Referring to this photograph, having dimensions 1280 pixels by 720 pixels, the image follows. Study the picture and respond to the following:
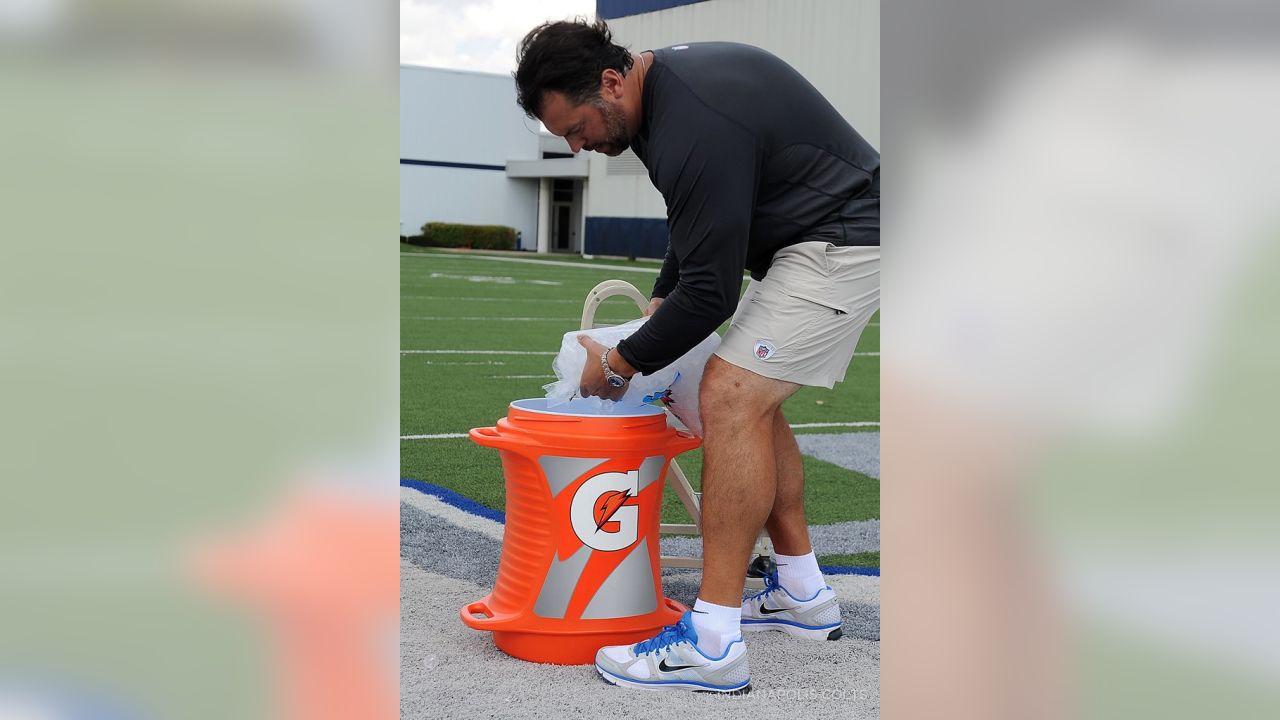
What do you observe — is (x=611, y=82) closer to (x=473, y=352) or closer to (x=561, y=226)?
(x=473, y=352)

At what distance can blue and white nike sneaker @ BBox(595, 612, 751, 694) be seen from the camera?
263 cm

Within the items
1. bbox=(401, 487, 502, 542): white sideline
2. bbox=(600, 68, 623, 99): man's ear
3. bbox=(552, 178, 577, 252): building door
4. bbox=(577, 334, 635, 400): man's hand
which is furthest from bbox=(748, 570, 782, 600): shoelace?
bbox=(552, 178, 577, 252): building door

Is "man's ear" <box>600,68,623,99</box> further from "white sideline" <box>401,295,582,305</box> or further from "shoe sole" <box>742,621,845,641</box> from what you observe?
"white sideline" <box>401,295,582,305</box>

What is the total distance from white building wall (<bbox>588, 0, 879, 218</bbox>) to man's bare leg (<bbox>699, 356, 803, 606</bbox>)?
68.3 ft

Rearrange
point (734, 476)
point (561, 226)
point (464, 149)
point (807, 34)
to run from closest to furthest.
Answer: point (734, 476) → point (807, 34) → point (464, 149) → point (561, 226)

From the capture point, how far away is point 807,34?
88.9 ft

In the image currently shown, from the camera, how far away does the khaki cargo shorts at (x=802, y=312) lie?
2.74 meters

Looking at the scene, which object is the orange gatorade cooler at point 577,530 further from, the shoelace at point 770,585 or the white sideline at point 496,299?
the white sideline at point 496,299

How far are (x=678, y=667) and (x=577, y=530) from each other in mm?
411

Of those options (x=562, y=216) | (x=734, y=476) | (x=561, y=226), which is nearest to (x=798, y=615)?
(x=734, y=476)
